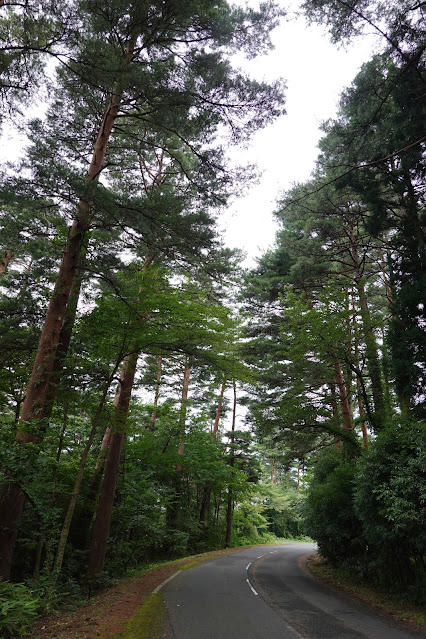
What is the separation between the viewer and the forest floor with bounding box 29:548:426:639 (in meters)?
5.16

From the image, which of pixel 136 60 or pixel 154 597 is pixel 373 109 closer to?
pixel 136 60

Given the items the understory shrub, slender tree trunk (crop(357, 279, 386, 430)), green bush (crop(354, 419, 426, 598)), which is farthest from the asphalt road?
slender tree trunk (crop(357, 279, 386, 430))

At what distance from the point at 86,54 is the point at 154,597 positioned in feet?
37.2

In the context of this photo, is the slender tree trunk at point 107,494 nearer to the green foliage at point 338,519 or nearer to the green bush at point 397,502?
the green bush at point 397,502

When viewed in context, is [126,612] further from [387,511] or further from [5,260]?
[5,260]

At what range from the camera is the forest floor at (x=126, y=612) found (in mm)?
5164

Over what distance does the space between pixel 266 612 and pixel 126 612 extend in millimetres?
2655

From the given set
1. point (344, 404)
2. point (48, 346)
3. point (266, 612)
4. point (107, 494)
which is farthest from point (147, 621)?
point (344, 404)

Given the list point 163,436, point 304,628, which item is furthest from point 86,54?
point 163,436

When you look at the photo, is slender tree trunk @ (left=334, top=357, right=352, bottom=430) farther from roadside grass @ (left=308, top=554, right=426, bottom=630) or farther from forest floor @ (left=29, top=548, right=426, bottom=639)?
forest floor @ (left=29, top=548, right=426, bottom=639)

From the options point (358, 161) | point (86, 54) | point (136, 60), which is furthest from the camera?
point (358, 161)

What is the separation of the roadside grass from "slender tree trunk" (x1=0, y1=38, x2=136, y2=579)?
24.5 feet

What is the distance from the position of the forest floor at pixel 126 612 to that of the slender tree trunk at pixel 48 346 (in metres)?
1.55

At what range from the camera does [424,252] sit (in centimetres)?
914
